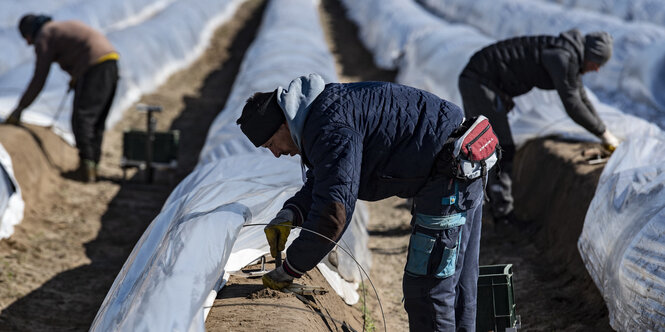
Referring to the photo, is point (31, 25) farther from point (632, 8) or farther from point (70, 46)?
point (632, 8)

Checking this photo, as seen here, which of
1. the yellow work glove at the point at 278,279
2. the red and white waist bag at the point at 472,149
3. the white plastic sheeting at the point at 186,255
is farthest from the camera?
the yellow work glove at the point at 278,279

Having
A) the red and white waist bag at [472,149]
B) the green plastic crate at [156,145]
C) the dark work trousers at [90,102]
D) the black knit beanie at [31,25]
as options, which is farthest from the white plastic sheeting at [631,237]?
the black knit beanie at [31,25]

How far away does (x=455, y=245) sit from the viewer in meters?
2.81

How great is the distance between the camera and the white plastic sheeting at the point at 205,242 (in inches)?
104

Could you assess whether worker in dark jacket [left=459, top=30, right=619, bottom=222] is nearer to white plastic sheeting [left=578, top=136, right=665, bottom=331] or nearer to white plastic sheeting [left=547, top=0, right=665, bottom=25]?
white plastic sheeting [left=578, top=136, right=665, bottom=331]

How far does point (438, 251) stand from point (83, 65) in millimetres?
4790

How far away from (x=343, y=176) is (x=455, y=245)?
2.00ft

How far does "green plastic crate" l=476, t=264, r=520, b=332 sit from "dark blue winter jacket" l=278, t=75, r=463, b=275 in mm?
790

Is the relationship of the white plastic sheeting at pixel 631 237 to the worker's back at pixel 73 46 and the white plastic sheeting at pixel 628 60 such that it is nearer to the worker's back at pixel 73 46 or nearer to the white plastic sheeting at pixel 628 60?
the white plastic sheeting at pixel 628 60

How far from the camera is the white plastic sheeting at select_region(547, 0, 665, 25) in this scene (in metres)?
14.2

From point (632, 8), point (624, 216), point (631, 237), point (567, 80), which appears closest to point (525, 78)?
point (567, 80)

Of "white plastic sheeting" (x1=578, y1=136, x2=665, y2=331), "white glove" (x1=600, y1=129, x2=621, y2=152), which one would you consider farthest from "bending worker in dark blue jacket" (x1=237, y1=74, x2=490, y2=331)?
"white glove" (x1=600, y1=129, x2=621, y2=152)

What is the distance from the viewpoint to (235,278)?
3320 millimetres

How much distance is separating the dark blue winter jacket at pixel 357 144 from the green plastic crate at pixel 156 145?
4.14 meters
